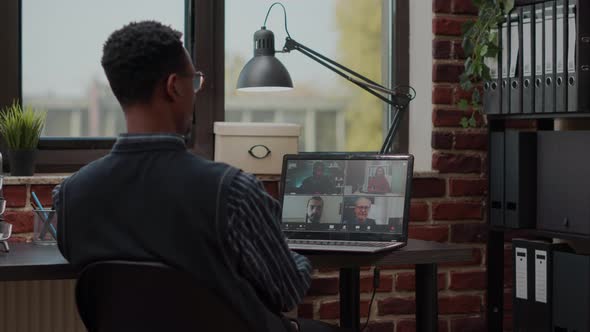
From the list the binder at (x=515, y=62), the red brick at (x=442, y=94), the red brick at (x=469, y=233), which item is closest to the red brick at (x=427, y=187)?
the red brick at (x=469, y=233)

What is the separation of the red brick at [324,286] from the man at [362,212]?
58 centimetres

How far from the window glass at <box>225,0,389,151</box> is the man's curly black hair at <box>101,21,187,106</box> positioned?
140 cm

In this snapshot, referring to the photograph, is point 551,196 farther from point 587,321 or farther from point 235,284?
point 235,284

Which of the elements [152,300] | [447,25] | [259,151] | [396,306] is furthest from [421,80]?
[152,300]

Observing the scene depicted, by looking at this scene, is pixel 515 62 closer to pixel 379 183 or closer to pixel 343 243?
pixel 379 183

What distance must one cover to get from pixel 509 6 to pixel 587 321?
39.6 inches

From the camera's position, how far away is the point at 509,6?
285cm

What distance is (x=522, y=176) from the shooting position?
288 centimetres

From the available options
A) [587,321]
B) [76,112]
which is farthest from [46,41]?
[587,321]

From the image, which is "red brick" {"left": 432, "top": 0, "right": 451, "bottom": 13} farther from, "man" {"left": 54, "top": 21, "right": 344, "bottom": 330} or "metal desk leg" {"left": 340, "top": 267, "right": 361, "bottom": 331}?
"man" {"left": 54, "top": 21, "right": 344, "bottom": 330}

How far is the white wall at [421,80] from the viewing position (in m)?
3.16

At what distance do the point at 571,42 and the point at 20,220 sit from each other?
1.72 meters

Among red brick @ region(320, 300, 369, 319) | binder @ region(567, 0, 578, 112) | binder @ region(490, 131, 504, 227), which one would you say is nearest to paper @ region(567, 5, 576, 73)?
binder @ region(567, 0, 578, 112)

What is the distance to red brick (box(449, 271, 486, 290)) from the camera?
10.4ft
